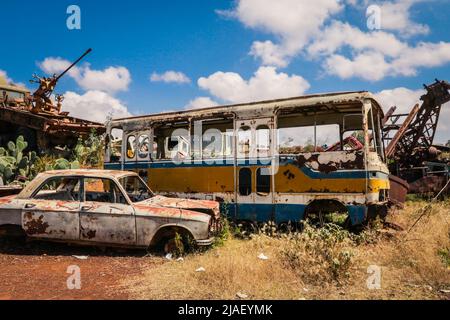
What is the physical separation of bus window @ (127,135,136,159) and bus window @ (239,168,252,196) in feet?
10.8

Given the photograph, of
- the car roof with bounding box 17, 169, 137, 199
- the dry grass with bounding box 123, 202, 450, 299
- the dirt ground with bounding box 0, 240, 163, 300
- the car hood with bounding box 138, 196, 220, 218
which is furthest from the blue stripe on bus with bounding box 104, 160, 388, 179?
the dirt ground with bounding box 0, 240, 163, 300

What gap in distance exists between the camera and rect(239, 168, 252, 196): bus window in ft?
25.2

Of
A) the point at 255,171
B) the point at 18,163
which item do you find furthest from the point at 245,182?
the point at 18,163

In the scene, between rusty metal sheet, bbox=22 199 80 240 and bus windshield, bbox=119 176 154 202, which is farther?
bus windshield, bbox=119 176 154 202

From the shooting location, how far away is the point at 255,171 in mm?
7633

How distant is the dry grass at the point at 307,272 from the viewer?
424 cm

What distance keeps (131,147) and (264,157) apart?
3.95 m

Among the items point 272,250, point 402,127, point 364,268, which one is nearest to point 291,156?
point 272,250

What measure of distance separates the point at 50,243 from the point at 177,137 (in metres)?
3.94

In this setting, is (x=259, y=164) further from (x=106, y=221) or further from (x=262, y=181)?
(x=106, y=221)

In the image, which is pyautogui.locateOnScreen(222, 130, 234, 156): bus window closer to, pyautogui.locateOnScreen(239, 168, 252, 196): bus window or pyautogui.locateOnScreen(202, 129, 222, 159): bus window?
pyautogui.locateOnScreen(202, 129, 222, 159): bus window

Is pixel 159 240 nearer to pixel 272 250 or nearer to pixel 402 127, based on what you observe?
pixel 272 250

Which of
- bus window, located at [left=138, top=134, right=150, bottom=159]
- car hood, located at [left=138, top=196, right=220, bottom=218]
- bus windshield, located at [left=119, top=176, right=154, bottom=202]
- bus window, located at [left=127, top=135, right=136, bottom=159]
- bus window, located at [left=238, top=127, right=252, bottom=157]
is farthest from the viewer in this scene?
bus window, located at [left=127, top=135, right=136, bottom=159]
